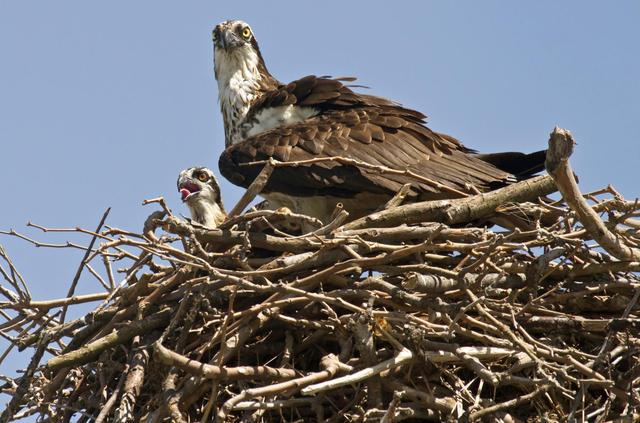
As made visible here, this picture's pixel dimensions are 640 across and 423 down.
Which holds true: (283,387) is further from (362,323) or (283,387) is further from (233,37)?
(233,37)

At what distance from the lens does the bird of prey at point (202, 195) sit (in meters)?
7.23

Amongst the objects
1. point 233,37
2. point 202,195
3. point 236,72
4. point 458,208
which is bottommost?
point 458,208

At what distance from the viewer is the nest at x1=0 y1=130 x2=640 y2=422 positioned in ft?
17.1

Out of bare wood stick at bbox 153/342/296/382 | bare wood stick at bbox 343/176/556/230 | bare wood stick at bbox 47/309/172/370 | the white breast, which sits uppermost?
the white breast

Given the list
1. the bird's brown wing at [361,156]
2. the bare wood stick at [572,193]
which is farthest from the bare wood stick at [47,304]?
the bare wood stick at [572,193]

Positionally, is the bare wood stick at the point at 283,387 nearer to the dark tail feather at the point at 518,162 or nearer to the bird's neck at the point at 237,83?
the dark tail feather at the point at 518,162

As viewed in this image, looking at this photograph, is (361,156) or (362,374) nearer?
(362,374)

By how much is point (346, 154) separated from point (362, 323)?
5.50ft

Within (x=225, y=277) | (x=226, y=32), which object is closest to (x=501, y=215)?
(x=225, y=277)

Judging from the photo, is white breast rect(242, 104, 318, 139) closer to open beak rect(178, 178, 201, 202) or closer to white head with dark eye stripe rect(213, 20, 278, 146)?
white head with dark eye stripe rect(213, 20, 278, 146)

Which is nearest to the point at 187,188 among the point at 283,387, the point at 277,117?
the point at 277,117

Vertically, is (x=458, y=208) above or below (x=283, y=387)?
above

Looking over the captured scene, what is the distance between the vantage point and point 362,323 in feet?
17.2

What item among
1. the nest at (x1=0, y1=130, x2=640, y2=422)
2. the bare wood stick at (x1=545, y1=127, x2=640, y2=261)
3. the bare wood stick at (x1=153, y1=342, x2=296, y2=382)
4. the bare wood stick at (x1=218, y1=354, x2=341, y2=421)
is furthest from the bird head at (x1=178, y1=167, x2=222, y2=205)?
the bare wood stick at (x1=545, y1=127, x2=640, y2=261)
